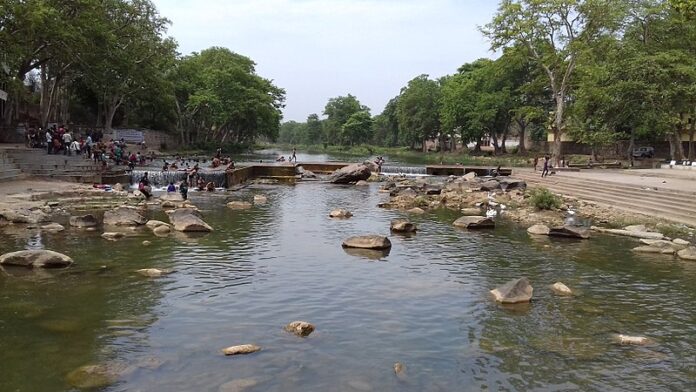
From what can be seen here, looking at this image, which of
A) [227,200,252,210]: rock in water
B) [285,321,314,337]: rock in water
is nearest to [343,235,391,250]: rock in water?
[285,321,314,337]: rock in water

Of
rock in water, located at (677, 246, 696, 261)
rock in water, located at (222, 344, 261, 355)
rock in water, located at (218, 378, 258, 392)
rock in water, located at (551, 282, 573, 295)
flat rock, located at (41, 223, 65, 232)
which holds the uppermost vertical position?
flat rock, located at (41, 223, 65, 232)

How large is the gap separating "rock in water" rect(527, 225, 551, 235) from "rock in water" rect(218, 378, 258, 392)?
1577cm

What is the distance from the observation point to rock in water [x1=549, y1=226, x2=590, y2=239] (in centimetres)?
2045

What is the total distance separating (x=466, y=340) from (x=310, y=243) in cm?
957

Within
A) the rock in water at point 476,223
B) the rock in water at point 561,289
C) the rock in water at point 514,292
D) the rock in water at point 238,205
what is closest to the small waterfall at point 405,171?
the rock in water at point 238,205

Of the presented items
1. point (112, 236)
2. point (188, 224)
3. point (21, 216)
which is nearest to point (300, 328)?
point (112, 236)

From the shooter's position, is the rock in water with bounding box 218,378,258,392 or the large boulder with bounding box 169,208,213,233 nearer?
the rock in water with bounding box 218,378,258,392

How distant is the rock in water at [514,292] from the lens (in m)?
12.5

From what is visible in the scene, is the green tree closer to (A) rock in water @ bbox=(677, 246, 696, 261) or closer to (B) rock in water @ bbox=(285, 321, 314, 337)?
(A) rock in water @ bbox=(677, 246, 696, 261)

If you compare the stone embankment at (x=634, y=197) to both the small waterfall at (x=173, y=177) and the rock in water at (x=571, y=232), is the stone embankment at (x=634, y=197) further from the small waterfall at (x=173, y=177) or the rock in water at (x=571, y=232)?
the small waterfall at (x=173, y=177)

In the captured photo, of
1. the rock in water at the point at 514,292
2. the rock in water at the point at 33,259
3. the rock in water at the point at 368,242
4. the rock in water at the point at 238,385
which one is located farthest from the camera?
the rock in water at the point at 368,242

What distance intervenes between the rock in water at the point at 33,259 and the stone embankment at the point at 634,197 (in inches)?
867

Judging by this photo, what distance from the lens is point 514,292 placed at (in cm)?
1264

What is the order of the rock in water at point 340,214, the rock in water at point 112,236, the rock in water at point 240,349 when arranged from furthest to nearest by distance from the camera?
the rock in water at point 340,214, the rock in water at point 112,236, the rock in water at point 240,349
